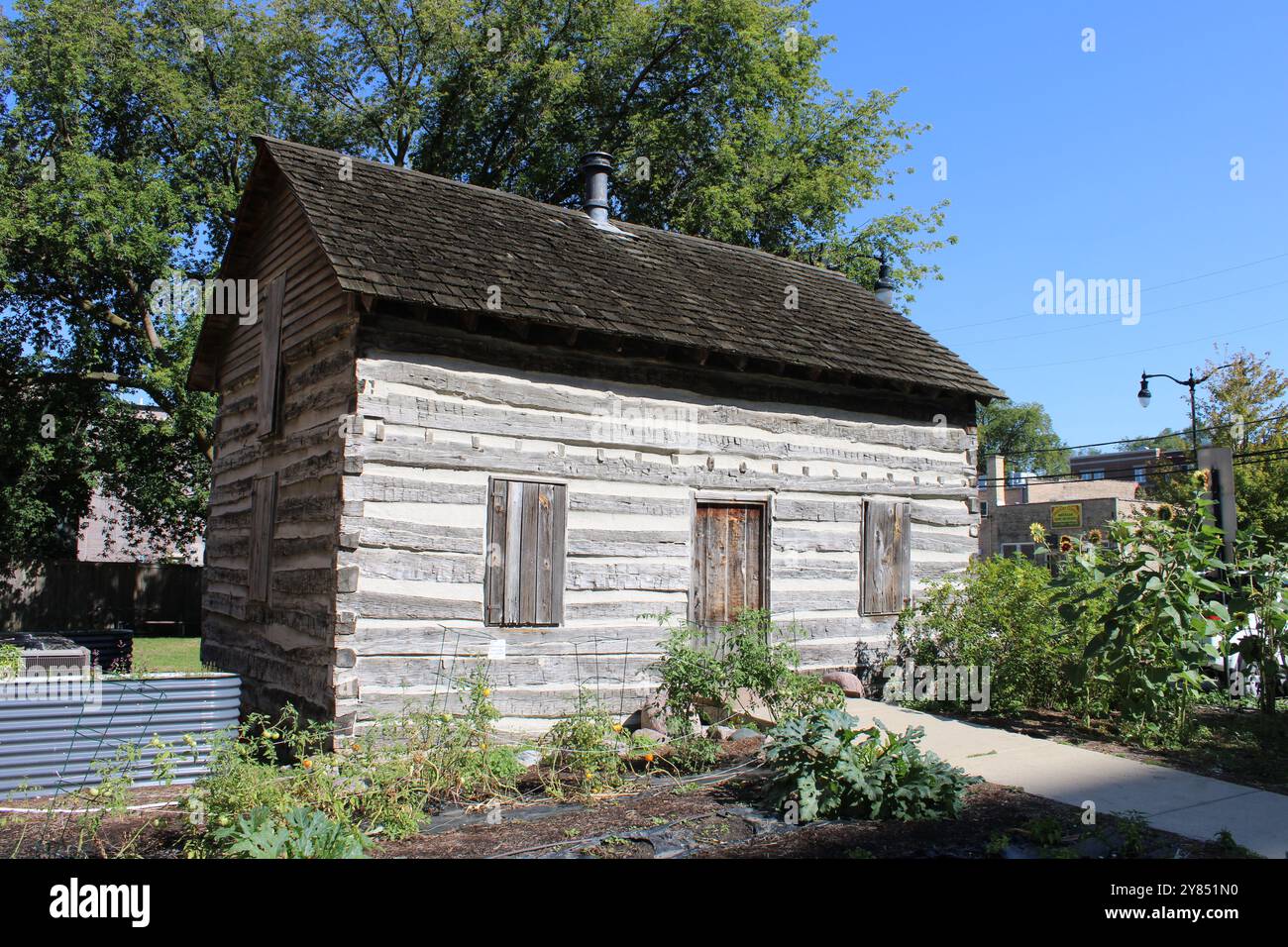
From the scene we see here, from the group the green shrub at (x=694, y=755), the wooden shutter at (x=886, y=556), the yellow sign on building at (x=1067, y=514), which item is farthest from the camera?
the yellow sign on building at (x=1067, y=514)

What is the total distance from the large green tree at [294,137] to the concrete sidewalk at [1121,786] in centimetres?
1831

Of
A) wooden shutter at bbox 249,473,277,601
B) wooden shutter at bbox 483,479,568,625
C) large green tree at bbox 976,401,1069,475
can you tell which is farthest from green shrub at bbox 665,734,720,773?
large green tree at bbox 976,401,1069,475

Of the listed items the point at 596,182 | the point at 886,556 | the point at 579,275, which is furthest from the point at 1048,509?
the point at 579,275

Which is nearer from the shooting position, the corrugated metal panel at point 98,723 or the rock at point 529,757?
the corrugated metal panel at point 98,723

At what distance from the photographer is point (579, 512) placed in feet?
31.2

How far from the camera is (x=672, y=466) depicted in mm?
10141

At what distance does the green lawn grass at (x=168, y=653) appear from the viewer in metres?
16.8

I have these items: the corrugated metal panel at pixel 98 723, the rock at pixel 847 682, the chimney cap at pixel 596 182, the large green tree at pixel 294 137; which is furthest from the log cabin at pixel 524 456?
the large green tree at pixel 294 137

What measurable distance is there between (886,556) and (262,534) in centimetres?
752

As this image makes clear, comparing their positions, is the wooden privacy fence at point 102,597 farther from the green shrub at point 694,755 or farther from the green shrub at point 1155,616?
the green shrub at point 1155,616

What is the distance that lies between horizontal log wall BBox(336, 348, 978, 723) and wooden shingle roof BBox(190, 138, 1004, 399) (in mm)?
666

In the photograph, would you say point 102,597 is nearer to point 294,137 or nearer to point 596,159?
point 294,137

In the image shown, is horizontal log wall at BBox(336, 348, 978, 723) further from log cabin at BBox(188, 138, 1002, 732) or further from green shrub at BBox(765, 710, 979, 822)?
green shrub at BBox(765, 710, 979, 822)
